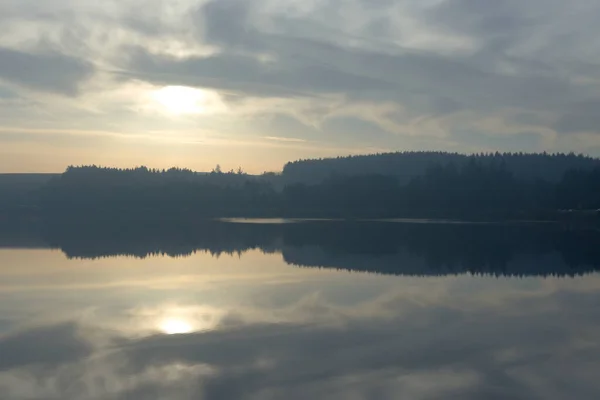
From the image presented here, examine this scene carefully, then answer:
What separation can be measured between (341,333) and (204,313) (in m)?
3.67

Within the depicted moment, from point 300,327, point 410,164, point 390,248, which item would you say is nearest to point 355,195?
Result: point 410,164

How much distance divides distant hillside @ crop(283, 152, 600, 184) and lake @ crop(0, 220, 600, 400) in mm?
Result: 92418

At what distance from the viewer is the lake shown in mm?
9844

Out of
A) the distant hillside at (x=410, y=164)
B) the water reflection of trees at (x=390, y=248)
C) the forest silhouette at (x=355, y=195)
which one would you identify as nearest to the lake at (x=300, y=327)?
the water reflection of trees at (x=390, y=248)

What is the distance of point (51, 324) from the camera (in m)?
14.1

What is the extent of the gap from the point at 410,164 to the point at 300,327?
118m

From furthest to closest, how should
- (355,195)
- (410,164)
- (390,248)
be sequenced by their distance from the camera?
(410,164), (355,195), (390,248)

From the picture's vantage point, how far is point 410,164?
12988 centimetres

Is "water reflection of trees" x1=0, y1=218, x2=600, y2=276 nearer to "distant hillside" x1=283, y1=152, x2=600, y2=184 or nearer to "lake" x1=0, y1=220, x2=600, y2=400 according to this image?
"lake" x1=0, y1=220, x2=600, y2=400

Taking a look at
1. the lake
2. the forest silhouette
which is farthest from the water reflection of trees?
the forest silhouette

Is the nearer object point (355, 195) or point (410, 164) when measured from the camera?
point (355, 195)

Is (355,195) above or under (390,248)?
above

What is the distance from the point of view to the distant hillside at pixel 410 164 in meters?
118

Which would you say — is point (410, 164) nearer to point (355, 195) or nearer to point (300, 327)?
point (355, 195)
